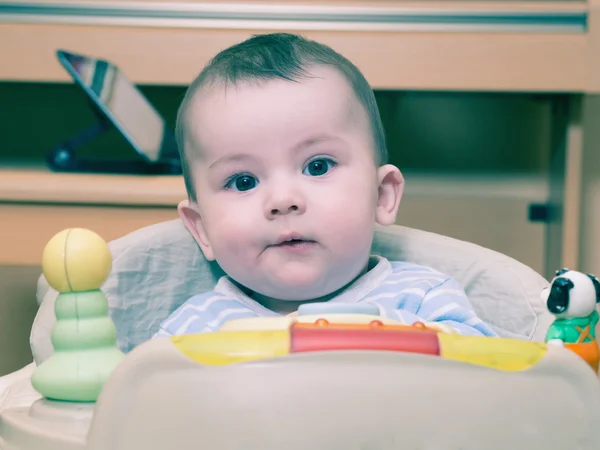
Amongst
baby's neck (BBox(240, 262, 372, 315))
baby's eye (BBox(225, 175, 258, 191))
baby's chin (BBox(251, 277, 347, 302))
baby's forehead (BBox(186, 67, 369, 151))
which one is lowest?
baby's neck (BBox(240, 262, 372, 315))

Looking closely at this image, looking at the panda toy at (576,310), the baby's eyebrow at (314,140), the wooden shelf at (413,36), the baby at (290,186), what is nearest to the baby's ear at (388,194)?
the baby at (290,186)

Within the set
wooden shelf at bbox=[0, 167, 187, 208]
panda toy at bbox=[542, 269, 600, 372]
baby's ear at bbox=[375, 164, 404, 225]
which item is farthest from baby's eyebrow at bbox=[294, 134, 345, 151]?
wooden shelf at bbox=[0, 167, 187, 208]

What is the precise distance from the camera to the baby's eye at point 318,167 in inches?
30.0

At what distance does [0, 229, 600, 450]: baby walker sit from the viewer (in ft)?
1.35

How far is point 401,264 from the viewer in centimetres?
89

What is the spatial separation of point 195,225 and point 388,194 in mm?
215

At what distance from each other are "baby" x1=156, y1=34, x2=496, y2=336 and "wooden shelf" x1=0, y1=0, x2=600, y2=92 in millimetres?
622

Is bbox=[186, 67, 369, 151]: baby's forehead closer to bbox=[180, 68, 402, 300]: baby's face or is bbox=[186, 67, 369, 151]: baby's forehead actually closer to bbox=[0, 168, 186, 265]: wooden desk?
bbox=[180, 68, 402, 300]: baby's face

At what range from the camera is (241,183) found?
2.56ft

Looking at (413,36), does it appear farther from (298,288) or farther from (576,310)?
(576,310)

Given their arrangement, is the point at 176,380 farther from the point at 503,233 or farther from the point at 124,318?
the point at 503,233

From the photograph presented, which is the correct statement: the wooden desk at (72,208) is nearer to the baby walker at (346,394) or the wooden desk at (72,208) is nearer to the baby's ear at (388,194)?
the baby's ear at (388,194)

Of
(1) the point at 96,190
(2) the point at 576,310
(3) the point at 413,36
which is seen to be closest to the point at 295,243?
(2) the point at 576,310

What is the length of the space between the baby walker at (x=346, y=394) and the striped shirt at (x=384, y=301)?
1.07 feet
